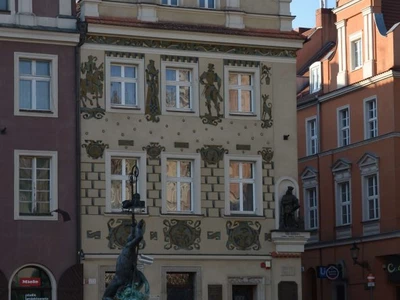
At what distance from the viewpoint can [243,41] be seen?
44812mm

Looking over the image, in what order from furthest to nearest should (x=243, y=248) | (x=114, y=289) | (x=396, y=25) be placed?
(x=396, y=25) → (x=243, y=248) → (x=114, y=289)

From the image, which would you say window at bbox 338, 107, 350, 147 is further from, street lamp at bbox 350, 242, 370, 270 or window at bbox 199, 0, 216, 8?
window at bbox 199, 0, 216, 8

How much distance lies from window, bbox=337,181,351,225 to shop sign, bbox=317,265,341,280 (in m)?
2.53

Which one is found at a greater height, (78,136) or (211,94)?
(211,94)

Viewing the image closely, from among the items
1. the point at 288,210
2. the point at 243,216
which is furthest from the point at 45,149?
the point at 288,210

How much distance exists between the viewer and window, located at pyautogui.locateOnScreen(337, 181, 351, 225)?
2084 inches

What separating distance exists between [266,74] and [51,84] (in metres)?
7.16

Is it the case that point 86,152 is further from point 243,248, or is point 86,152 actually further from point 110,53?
point 243,248

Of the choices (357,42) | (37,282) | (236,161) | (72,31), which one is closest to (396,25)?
(357,42)

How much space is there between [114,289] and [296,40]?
13664 millimetres

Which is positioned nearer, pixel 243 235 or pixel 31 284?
pixel 31 284

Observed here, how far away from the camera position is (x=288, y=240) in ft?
146

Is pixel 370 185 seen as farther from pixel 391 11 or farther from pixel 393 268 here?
pixel 391 11

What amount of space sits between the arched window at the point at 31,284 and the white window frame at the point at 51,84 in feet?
15.1
